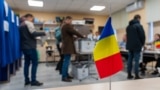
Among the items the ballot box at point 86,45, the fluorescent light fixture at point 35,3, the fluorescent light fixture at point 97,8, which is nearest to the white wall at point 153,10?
the fluorescent light fixture at point 97,8

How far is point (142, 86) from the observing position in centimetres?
92

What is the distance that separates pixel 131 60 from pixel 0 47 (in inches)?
105

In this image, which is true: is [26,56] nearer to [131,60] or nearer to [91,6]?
[131,60]

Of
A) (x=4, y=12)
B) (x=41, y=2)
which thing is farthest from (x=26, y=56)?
(x=41, y=2)

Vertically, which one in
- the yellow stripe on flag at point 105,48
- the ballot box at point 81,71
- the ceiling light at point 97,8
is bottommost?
the ballot box at point 81,71

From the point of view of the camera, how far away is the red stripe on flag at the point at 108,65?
80cm

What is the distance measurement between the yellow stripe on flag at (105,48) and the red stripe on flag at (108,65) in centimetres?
2

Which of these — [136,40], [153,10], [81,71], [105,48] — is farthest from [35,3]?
[105,48]

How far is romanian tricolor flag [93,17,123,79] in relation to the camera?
81 cm

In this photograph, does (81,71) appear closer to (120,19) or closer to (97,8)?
(97,8)

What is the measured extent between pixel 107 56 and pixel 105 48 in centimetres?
4

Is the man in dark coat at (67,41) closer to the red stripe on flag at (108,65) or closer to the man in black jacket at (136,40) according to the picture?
the man in black jacket at (136,40)

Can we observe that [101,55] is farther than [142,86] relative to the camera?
No

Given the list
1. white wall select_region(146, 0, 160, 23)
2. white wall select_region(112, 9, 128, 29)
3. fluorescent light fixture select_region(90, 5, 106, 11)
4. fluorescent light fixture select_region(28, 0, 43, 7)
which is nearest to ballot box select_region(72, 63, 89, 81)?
white wall select_region(146, 0, 160, 23)
